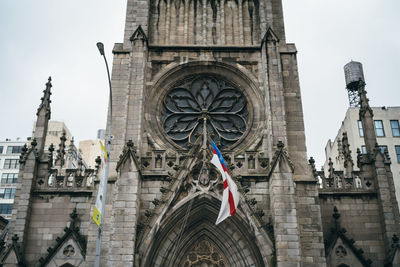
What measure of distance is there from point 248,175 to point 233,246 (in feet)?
9.49

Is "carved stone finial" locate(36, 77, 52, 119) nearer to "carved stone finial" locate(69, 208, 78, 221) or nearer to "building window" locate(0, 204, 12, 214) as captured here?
"carved stone finial" locate(69, 208, 78, 221)

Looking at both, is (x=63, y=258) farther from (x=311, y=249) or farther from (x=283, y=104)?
(x=283, y=104)

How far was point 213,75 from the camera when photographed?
76.9ft

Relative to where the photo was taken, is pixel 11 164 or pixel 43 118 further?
pixel 11 164

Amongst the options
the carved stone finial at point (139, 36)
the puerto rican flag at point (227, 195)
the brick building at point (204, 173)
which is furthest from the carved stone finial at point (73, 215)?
the carved stone finial at point (139, 36)

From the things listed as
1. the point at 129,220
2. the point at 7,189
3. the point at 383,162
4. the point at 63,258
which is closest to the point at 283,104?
the point at 383,162

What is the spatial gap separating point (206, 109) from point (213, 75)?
253 cm

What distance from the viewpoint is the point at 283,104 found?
68.1 feet

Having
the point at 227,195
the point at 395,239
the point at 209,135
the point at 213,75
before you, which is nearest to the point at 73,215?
the point at 209,135

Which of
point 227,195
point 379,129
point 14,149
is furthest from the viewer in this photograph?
point 14,149

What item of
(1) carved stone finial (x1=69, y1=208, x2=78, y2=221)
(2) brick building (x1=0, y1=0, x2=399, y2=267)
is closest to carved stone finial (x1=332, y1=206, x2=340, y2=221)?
(2) brick building (x1=0, y1=0, x2=399, y2=267)

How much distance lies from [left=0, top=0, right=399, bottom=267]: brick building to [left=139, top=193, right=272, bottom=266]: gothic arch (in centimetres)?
5

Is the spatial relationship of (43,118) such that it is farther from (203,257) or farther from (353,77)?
(353,77)

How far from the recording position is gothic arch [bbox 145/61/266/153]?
857 inches
